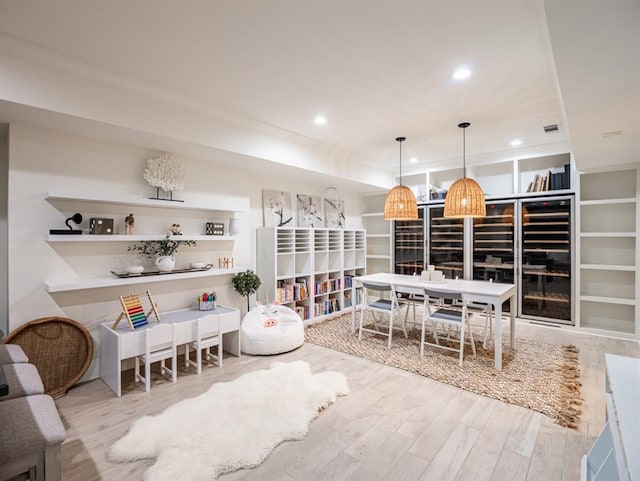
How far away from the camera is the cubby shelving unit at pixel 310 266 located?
14.9 ft

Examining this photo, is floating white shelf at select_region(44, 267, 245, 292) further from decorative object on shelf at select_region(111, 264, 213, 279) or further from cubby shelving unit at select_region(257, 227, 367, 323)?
cubby shelving unit at select_region(257, 227, 367, 323)

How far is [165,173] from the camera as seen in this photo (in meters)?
3.42

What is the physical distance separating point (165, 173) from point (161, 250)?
2.62ft

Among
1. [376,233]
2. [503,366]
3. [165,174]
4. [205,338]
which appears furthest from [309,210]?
[503,366]

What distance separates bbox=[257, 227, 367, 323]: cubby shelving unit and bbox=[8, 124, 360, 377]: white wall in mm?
833

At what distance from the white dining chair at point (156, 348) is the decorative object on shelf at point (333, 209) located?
3.26m

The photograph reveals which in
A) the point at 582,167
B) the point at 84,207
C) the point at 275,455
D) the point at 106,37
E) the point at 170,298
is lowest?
the point at 275,455

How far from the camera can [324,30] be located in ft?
6.83

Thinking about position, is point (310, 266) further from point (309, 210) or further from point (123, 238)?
point (123, 238)

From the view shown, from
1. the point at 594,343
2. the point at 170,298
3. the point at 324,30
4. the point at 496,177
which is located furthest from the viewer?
the point at 496,177

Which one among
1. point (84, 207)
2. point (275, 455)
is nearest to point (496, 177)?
point (275, 455)

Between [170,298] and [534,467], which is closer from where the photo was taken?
[534,467]

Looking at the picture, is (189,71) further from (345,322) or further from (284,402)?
(345,322)

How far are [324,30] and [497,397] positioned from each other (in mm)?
3024
